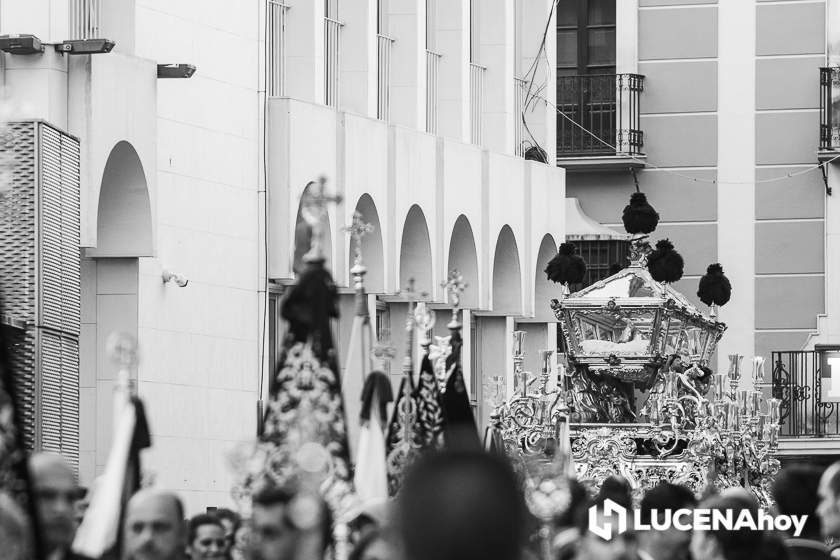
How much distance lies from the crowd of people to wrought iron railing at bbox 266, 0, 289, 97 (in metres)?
12.6

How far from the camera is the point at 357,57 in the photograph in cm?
2659

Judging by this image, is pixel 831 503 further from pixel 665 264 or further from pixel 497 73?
pixel 497 73

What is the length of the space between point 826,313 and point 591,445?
15000mm

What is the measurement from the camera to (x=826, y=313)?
3528 centimetres

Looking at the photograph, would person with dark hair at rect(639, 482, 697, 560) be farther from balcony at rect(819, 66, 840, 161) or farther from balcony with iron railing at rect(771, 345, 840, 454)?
balcony at rect(819, 66, 840, 161)

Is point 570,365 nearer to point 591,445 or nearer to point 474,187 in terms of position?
point 591,445

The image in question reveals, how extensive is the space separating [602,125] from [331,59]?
1021 cm

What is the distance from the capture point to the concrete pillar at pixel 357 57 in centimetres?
2655

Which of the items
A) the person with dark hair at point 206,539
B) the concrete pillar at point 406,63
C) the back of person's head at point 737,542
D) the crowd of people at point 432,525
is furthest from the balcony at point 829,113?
the back of person's head at point 737,542

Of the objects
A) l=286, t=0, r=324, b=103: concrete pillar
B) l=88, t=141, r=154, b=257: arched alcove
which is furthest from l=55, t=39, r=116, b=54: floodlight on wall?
l=286, t=0, r=324, b=103: concrete pillar

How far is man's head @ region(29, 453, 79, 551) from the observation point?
781 cm

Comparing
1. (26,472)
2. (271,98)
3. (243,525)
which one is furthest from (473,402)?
(26,472)

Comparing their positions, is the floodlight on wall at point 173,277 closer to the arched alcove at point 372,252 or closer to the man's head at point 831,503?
the arched alcove at point 372,252

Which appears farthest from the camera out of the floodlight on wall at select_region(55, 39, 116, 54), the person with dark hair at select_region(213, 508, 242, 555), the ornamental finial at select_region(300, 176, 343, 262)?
the floodlight on wall at select_region(55, 39, 116, 54)
